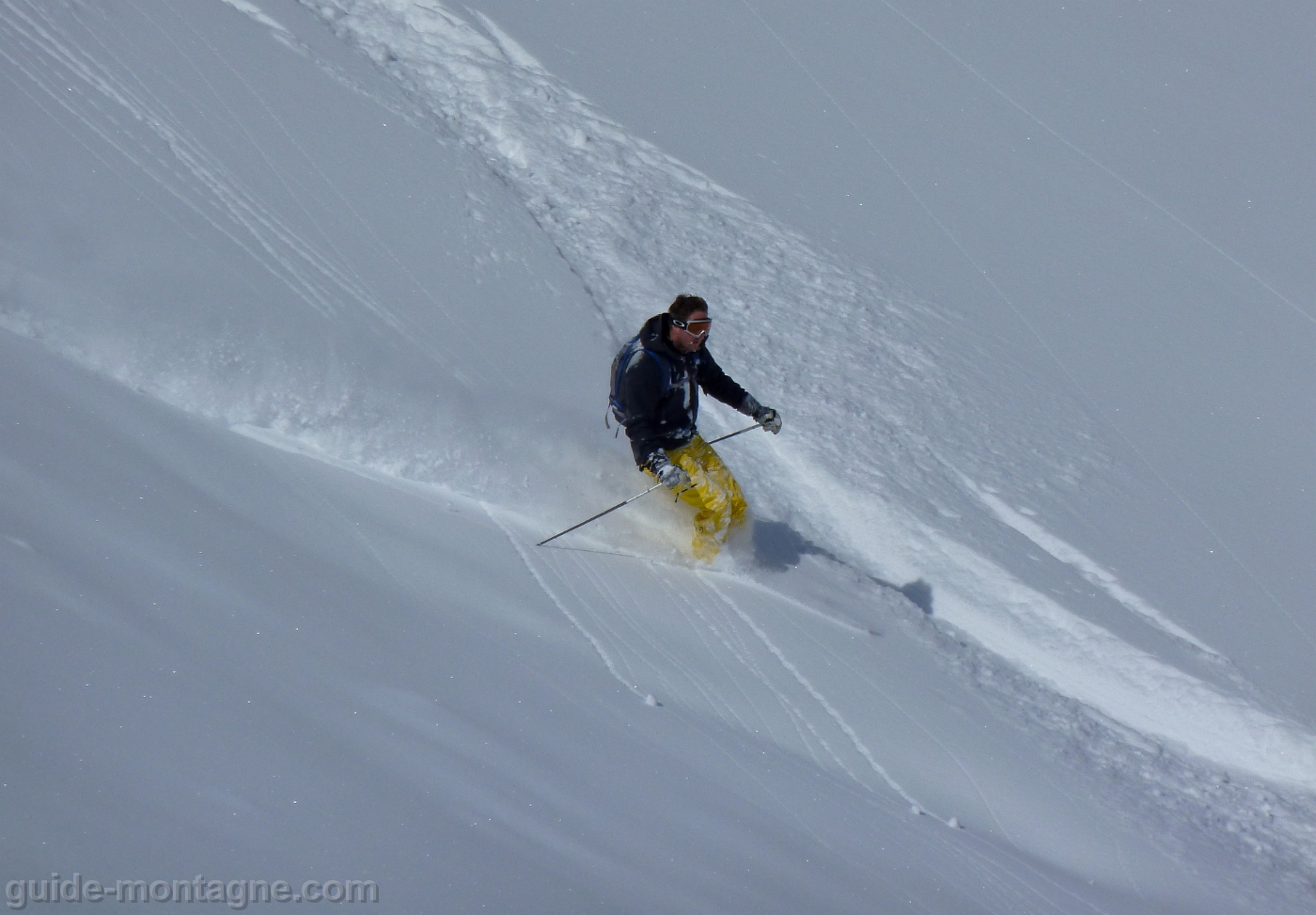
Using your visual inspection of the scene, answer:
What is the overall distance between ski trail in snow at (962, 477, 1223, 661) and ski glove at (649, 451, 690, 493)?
3.17 meters

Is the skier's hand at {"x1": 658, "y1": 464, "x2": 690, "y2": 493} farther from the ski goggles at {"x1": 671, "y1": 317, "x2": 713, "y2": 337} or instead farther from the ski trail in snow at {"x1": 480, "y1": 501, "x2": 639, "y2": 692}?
the ski trail in snow at {"x1": 480, "y1": 501, "x2": 639, "y2": 692}

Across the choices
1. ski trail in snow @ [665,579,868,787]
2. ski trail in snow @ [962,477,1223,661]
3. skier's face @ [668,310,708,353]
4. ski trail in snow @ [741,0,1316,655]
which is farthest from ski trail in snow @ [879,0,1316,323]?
ski trail in snow @ [665,579,868,787]

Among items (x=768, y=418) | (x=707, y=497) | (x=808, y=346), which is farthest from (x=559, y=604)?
(x=808, y=346)

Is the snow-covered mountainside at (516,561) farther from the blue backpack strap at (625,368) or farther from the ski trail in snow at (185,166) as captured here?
the blue backpack strap at (625,368)

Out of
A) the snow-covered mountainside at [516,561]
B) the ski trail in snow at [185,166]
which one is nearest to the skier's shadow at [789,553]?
the snow-covered mountainside at [516,561]

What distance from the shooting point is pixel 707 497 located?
6.02 m

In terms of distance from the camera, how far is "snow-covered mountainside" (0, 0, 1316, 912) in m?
3.19

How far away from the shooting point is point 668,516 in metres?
6.36

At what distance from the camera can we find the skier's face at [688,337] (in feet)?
18.6

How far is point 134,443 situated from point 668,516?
312cm

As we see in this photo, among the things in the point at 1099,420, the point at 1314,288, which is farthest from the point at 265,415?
the point at 1314,288

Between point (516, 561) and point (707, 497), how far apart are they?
4.41ft

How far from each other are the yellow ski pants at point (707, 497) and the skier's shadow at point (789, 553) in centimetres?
45

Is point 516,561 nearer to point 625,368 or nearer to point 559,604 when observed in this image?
point 559,604
